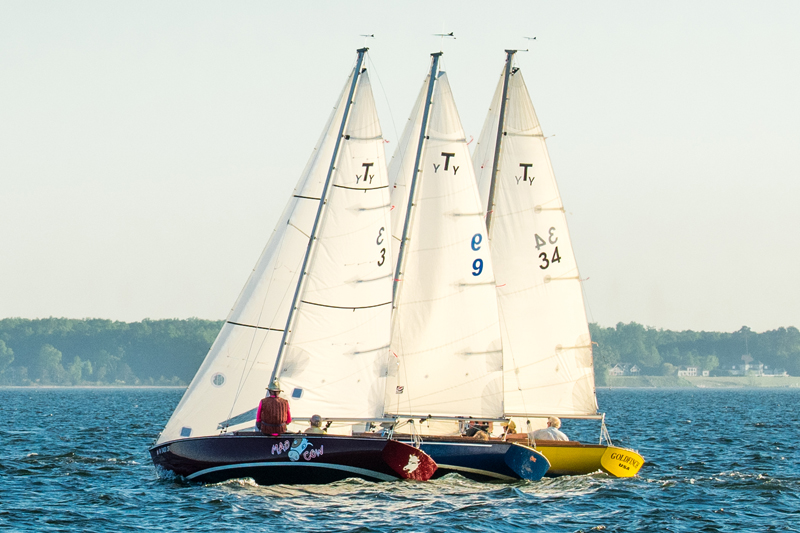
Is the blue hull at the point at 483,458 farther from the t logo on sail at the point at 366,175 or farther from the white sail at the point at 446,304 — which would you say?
the t logo on sail at the point at 366,175

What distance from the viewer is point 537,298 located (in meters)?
32.0

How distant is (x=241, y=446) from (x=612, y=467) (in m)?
10.1

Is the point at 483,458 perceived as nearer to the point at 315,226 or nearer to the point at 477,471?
the point at 477,471

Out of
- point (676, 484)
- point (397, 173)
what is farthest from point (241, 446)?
point (676, 484)

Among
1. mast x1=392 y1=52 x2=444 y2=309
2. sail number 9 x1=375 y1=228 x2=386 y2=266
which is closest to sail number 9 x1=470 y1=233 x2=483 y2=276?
mast x1=392 y1=52 x2=444 y2=309

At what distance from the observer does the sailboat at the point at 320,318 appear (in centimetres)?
2694

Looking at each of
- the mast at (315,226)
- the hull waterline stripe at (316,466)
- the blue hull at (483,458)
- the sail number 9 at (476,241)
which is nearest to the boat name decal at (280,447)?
the hull waterline stripe at (316,466)

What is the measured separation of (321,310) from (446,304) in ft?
11.8

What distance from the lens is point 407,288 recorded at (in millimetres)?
29500

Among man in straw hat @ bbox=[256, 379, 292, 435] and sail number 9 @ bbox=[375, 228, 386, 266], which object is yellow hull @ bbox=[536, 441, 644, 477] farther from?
man in straw hat @ bbox=[256, 379, 292, 435]

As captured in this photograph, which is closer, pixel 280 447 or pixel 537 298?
pixel 280 447

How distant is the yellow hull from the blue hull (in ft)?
4.69

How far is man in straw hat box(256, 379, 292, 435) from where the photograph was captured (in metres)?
25.5

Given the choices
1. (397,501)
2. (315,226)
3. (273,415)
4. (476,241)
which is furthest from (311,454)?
(476,241)
